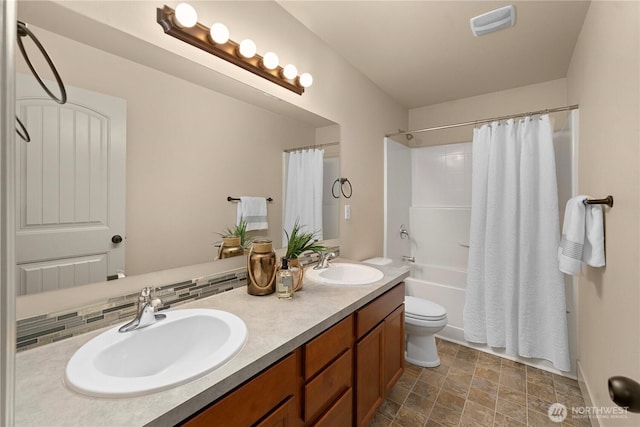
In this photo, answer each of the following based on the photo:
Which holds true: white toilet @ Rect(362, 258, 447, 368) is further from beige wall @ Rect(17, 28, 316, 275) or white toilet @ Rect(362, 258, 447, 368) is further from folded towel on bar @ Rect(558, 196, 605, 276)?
beige wall @ Rect(17, 28, 316, 275)

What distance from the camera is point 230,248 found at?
1.39 meters

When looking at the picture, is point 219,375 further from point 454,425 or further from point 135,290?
point 454,425

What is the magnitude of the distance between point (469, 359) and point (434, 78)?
95.0 inches

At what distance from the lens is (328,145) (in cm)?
200

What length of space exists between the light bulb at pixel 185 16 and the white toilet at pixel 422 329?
218cm

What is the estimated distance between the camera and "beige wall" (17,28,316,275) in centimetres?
99

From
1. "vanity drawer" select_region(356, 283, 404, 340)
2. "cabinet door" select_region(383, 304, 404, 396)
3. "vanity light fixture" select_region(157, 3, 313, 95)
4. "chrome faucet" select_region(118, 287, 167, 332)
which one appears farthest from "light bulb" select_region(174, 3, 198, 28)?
"cabinet door" select_region(383, 304, 404, 396)

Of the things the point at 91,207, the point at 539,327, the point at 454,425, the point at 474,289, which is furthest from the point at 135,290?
the point at 539,327

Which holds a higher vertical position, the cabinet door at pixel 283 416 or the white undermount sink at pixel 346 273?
the white undermount sink at pixel 346 273

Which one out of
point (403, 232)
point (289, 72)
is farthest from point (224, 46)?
point (403, 232)

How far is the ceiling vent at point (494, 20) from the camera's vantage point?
1.63 m

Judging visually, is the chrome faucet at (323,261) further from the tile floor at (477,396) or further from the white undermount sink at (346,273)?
the tile floor at (477,396)

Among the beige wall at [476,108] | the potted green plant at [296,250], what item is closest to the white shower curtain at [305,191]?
the potted green plant at [296,250]

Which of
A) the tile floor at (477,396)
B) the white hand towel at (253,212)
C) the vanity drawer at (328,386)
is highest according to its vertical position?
the white hand towel at (253,212)
